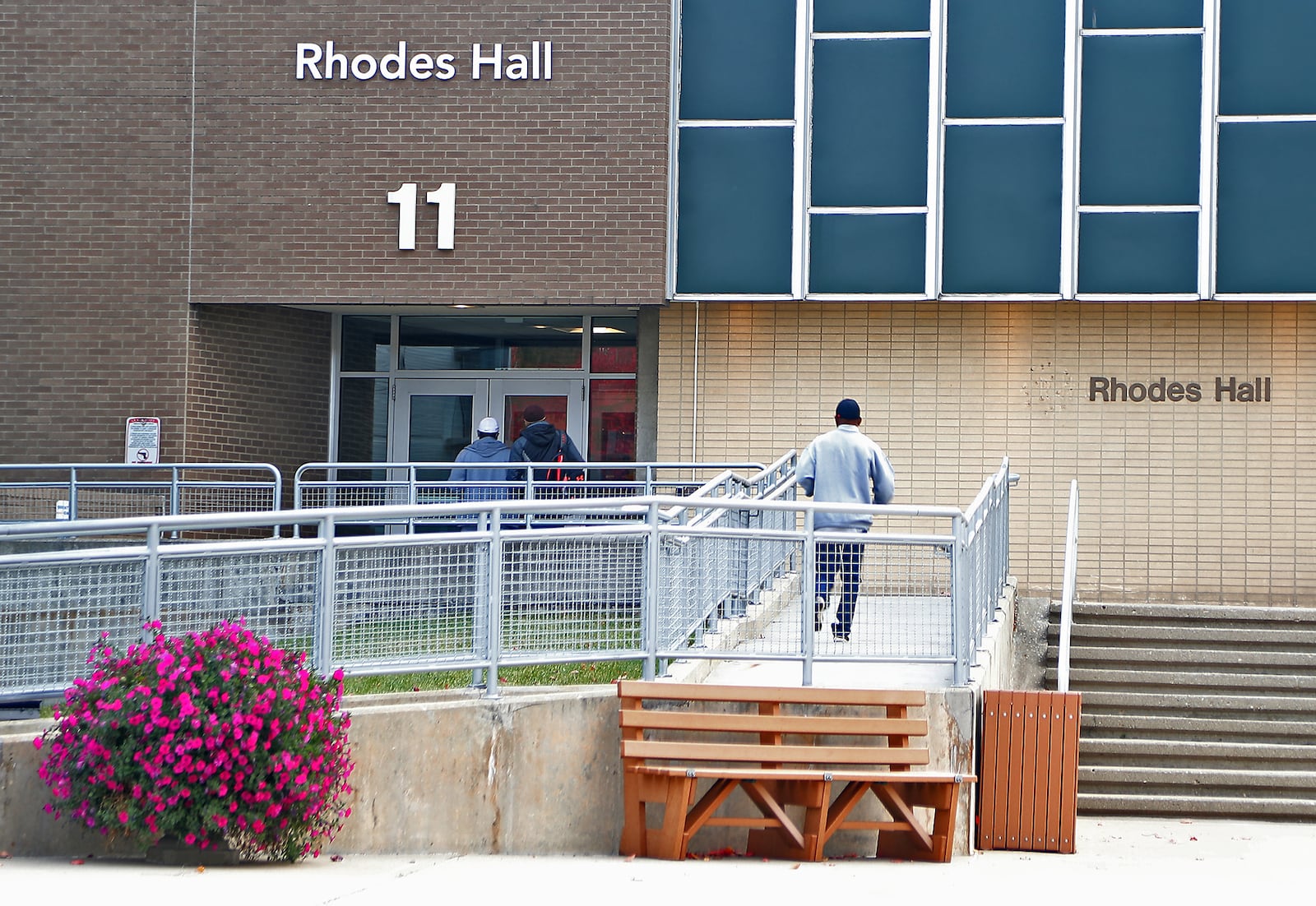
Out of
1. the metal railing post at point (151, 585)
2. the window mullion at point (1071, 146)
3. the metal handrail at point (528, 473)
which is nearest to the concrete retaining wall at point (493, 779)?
the metal railing post at point (151, 585)

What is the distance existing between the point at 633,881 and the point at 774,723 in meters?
1.33

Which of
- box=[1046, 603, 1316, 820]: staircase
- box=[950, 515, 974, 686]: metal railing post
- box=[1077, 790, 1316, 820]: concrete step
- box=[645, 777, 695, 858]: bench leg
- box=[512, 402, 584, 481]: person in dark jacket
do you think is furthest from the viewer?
box=[512, 402, 584, 481]: person in dark jacket

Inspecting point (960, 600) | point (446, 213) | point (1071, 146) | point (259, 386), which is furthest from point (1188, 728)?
point (259, 386)

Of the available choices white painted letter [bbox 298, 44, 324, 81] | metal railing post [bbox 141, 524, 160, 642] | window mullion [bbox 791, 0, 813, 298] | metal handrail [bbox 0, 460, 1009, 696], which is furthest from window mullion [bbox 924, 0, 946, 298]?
metal railing post [bbox 141, 524, 160, 642]

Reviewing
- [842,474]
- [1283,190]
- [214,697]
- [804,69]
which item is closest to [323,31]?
[804,69]

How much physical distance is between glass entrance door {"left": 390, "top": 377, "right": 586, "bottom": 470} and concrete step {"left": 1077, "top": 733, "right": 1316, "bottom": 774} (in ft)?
24.4

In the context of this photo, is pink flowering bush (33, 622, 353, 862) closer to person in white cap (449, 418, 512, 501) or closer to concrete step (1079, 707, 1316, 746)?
concrete step (1079, 707, 1316, 746)

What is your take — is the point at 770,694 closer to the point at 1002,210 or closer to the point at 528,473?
the point at 528,473

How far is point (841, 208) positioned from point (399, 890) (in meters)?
10.2

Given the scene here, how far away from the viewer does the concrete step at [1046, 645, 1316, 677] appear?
1352 cm

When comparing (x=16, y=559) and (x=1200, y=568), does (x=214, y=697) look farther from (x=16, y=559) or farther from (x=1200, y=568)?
(x=1200, y=568)

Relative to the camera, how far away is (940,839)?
8648 mm

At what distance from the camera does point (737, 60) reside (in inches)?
639

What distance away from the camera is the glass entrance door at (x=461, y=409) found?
1838 cm
